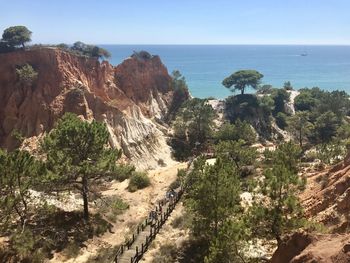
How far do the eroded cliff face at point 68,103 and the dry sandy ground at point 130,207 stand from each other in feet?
49.0

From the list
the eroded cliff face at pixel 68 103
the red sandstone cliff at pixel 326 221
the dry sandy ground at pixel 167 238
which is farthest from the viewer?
the eroded cliff face at pixel 68 103

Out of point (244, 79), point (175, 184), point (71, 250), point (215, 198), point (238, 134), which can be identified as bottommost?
point (71, 250)

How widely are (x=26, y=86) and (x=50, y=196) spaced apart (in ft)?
121

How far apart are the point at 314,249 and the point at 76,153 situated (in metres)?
21.3

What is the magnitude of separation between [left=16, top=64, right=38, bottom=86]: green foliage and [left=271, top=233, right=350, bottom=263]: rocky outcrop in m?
55.8

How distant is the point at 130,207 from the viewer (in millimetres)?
36844

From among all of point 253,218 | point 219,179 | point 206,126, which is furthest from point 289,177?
point 206,126

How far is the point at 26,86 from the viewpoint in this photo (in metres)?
64.1

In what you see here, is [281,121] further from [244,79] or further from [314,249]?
[314,249]

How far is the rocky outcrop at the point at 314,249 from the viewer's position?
42.3 feet

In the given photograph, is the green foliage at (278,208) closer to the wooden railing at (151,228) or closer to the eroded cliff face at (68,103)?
the wooden railing at (151,228)

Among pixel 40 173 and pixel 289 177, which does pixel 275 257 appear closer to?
pixel 289 177

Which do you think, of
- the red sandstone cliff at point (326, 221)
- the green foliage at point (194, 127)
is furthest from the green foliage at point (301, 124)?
the red sandstone cliff at point (326, 221)

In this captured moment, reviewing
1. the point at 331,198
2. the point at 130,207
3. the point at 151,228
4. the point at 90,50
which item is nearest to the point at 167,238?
the point at 151,228
